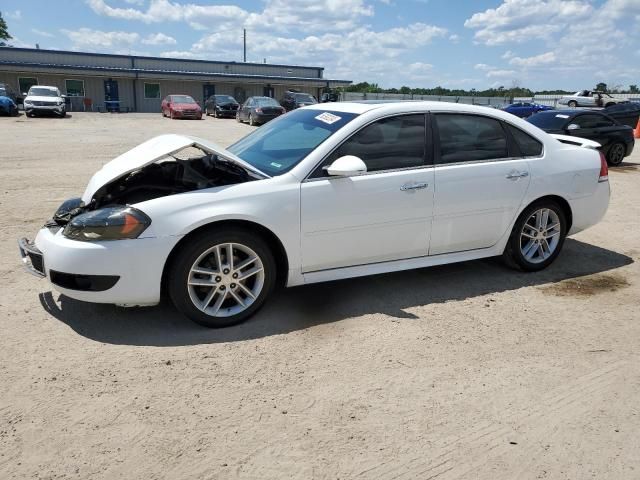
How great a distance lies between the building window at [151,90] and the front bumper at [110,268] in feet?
148

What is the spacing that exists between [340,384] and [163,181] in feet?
7.80

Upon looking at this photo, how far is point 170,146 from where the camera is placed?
4.04m

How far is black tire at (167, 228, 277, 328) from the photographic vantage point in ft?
11.9

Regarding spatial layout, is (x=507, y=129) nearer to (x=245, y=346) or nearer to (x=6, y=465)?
(x=245, y=346)

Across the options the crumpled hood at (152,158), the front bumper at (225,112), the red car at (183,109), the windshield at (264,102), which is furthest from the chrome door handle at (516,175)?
the front bumper at (225,112)

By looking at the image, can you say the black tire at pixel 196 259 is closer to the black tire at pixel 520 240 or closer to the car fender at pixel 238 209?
the car fender at pixel 238 209

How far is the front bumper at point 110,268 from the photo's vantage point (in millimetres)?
3494

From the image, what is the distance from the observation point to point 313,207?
3.95 metres

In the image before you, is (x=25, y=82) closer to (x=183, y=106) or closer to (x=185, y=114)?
(x=183, y=106)

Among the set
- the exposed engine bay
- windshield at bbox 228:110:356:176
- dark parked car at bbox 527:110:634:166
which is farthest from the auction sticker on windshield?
dark parked car at bbox 527:110:634:166

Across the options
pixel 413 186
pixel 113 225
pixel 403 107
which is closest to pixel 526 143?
pixel 403 107

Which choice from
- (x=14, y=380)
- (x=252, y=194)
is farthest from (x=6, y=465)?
(x=252, y=194)

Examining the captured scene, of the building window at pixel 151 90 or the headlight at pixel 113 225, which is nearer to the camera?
the headlight at pixel 113 225

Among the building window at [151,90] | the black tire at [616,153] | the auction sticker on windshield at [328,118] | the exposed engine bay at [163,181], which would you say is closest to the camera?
the exposed engine bay at [163,181]
